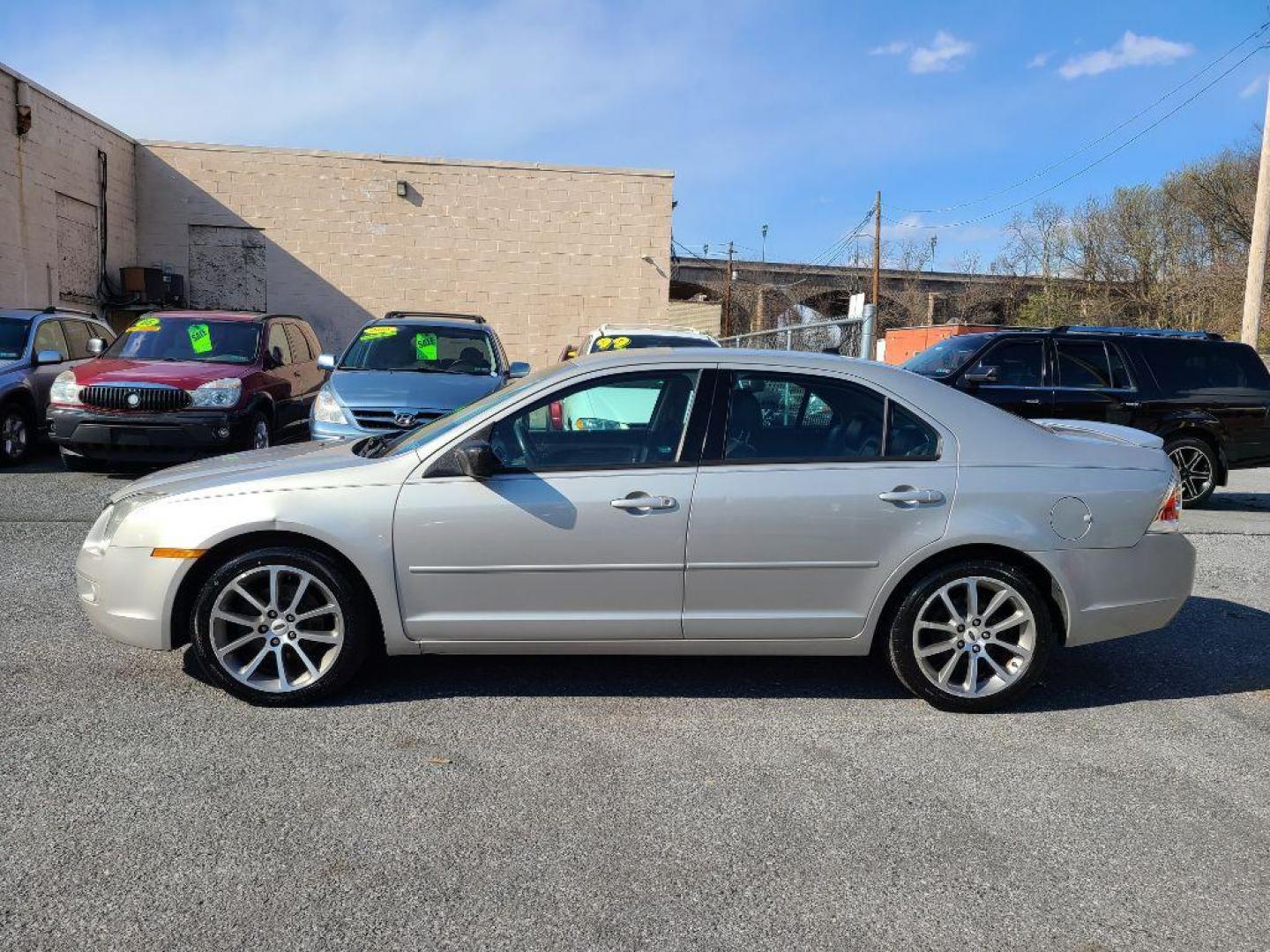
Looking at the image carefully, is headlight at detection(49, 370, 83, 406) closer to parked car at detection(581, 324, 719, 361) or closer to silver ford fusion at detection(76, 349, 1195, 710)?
parked car at detection(581, 324, 719, 361)

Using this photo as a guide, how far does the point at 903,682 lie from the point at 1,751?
3588 millimetres

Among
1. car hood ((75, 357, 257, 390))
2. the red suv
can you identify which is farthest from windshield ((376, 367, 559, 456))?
car hood ((75, 357, 257, 390))

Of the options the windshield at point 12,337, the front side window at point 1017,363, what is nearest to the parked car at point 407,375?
the windshield at point 12,337

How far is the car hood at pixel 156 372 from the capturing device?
31.0 ft

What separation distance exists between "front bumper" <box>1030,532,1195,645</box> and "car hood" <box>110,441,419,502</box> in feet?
9.26

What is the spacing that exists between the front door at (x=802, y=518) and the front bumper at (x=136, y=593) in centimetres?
218

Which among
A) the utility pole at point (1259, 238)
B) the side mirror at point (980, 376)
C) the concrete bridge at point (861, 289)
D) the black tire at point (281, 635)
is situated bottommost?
the black tire at point (281, 635)

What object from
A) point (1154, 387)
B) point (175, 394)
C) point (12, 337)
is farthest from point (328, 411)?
point (1154, 387)

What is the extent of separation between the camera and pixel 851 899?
2.79m

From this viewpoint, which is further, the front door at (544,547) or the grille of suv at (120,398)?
the grille of suv at (120,398)

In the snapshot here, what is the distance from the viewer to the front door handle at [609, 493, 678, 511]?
13.3 ft

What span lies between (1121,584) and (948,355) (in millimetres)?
6775

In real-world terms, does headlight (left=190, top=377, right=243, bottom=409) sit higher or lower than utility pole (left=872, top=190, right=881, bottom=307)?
lower

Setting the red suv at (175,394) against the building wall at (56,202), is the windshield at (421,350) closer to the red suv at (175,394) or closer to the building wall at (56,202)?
the red suv at (175,394)
